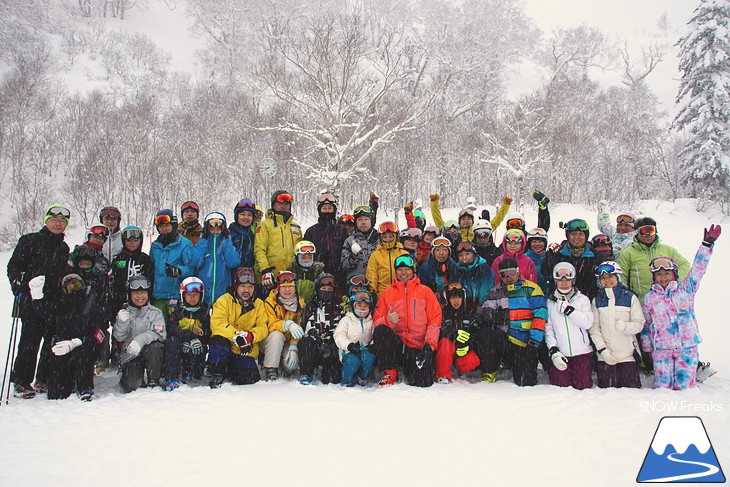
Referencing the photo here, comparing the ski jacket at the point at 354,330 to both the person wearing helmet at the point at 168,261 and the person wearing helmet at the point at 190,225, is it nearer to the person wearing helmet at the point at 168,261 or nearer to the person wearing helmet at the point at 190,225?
the person wearing helmet at the point at 168,261

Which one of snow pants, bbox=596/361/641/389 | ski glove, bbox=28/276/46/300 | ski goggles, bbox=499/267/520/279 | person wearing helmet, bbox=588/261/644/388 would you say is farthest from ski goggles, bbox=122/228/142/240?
snow pants, bbox=596/361/641/389

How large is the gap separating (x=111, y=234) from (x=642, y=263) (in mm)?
6253

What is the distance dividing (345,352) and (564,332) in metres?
2.29

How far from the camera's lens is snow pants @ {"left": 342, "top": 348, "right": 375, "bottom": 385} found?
4.64 m

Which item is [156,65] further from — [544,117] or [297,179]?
[544,117]

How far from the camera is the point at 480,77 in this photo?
29.6 meters

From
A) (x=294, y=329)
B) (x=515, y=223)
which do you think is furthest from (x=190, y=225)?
(x=515, y=223)

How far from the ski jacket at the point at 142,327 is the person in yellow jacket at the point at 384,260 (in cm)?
234

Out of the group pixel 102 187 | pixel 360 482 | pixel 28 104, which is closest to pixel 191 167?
pixel 102 187

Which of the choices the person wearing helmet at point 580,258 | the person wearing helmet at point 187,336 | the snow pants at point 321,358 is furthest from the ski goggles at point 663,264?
the person wearing helmet at point 187,336

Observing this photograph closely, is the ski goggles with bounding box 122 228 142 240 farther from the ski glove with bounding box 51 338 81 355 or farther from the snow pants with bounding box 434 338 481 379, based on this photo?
the snow pants with bounding box 434 338 481 379

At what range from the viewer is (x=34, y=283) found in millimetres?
4172

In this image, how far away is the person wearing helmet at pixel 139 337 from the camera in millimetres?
4395

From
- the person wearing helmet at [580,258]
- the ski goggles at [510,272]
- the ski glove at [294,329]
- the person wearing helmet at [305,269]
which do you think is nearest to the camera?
the ski glove at [294,329]
